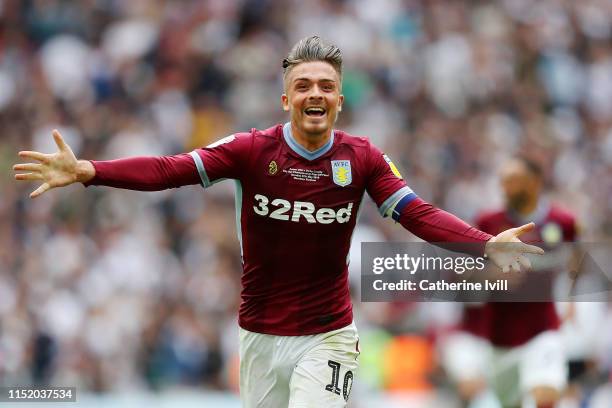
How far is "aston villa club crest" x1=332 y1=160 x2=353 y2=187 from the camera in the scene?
7.38 m

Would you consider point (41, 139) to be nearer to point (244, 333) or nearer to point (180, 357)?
point (180, 357)

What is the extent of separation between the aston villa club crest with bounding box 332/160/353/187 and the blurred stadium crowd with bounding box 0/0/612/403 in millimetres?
6163

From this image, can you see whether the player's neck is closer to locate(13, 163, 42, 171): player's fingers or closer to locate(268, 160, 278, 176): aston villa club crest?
locate(268, 160, 278, 176): aston villa club crest

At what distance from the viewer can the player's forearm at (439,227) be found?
7137 millimetres

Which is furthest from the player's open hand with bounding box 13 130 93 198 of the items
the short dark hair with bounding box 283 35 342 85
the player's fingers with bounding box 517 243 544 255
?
the player's fingers with bounding box 517 243 544 255

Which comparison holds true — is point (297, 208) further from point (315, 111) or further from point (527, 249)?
point (527, 249)

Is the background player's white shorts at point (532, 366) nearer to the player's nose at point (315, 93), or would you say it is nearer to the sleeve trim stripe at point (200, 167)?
the player's nose at point (315, 93)

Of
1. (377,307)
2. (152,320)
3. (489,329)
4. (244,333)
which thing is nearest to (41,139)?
(152,320)

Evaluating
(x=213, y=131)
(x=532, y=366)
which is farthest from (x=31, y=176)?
(x=213, y=131)

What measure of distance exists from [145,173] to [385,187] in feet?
4.40

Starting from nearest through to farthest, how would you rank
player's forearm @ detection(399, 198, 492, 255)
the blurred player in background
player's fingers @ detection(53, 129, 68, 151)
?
player's fingers @ detection(53, 129, 68, 151)
player's forearm @ detection(399, 198, 492, 255)
the blurred player in background

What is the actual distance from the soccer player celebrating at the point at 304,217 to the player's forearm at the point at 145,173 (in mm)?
13

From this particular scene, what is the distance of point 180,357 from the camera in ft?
46.1
